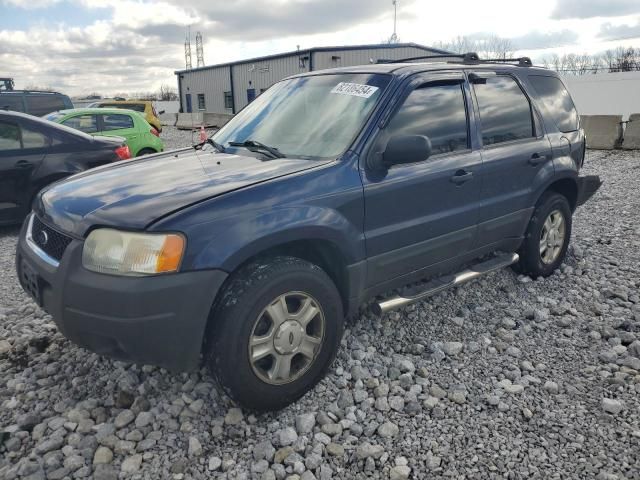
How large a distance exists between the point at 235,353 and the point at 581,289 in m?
3.32

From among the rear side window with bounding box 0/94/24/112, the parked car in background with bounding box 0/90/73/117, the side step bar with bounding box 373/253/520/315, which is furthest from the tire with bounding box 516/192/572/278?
the rear side window with bounding box 0/94/24/112

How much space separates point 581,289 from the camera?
14.8 ft

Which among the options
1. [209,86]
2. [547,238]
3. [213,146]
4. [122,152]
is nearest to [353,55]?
[209,86]

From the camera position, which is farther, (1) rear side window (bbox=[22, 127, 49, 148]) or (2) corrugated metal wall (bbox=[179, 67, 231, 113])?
(2) corrugated metal wall (bbox=[179, 67, 231, 113])

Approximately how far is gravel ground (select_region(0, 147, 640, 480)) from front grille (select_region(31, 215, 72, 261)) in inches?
33.8

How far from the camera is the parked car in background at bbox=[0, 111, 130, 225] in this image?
20.1 ft

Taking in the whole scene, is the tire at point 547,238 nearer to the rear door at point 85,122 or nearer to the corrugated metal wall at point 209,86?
the rear door at point 85,122

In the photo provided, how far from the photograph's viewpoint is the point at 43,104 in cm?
1531

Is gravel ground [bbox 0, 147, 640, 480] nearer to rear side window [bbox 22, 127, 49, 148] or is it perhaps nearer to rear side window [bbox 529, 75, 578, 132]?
rear side window [bbox 529, 75, 578, 132]

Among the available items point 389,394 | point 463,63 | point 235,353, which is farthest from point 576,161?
point 235,353

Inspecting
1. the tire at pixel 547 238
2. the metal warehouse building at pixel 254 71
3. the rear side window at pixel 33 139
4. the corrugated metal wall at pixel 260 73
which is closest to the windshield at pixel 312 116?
the tire at pixel 547 238

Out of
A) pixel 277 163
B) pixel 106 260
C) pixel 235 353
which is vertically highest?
pixel 277 163

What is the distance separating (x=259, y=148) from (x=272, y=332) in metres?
1.30

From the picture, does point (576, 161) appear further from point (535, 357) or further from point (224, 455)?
point (224, 455)
